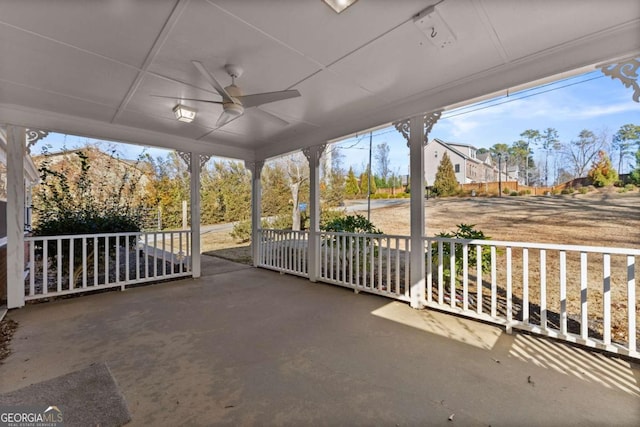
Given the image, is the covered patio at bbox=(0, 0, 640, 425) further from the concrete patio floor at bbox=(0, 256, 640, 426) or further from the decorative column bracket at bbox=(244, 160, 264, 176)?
the decorative column bracket at bbox=(244, 160, 264, 176)

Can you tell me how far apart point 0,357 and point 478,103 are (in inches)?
198

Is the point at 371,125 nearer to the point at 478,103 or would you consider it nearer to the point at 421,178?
the point at 421,178

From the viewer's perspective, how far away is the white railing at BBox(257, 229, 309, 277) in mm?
4973

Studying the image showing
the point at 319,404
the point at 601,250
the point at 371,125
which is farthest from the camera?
the point at 371,125

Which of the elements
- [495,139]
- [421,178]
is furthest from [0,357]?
[495,139]

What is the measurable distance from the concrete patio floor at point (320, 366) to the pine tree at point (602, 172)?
2276 millimetres

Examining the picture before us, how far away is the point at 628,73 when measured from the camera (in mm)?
2121

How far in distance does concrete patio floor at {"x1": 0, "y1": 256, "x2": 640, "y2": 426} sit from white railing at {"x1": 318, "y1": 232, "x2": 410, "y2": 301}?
52 centimetres

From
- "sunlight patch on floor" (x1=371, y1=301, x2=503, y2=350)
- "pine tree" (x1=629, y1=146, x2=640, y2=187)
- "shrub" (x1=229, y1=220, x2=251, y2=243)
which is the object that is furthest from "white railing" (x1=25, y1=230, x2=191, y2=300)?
"pine tree" (x1=629, y1=146, x2=640, y2=187)

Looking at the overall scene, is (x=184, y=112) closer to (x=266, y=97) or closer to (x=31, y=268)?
(x=266, y=97)

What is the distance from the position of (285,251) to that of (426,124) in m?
3.36

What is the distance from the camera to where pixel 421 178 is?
333cm

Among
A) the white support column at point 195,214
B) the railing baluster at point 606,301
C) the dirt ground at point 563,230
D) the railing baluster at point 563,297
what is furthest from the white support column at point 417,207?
the white support column at point 195,214

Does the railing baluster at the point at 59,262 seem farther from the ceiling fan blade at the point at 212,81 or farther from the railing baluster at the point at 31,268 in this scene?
the ceiling fan blade at the point at 212,81
